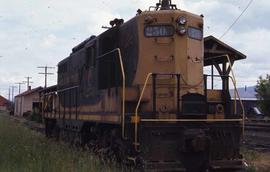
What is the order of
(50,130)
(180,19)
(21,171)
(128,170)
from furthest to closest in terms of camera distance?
(50,130), (180,19), (128,170), (21,171)

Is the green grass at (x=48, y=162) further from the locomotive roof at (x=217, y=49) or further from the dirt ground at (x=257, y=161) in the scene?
the locomotive roof at (x=217, y=49)

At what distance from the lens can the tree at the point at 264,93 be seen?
52.7 metres

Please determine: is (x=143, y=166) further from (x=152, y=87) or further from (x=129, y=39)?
(x=129, y=39)

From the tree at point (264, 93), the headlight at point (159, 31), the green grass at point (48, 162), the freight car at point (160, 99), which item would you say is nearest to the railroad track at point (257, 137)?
the freight car at point (160, 99)

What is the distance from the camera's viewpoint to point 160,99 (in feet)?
36.4

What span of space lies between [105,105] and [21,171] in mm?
3084

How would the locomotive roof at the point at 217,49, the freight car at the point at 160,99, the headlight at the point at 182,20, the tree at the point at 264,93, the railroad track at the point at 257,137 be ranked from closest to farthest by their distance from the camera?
the freight car at the point at 160,99
the headlight at the point at 182,20
the locomotive roof at the point at 217,49
the railroad track at the point at 257,137
the tree at the point at 264,93

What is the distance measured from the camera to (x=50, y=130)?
2209 cm

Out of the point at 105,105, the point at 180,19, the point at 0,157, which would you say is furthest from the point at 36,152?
the point at 180,19

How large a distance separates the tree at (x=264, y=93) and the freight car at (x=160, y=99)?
41544 mm

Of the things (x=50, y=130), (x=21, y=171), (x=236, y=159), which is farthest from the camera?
(x=50, y=130)

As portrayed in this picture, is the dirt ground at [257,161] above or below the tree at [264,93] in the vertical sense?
below

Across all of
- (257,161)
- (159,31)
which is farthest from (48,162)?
(257,161)

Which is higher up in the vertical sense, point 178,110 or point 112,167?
point 178,110
